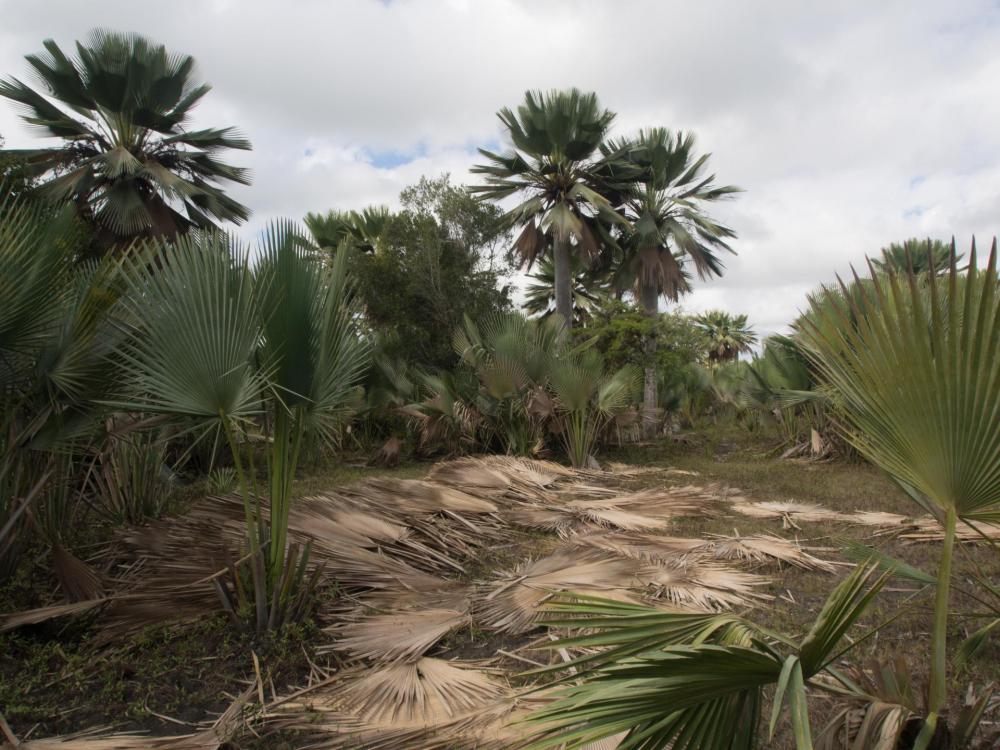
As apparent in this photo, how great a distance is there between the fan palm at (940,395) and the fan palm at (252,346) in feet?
7.91

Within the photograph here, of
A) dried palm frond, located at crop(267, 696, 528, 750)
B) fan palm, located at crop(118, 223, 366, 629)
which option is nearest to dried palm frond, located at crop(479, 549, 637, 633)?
dried palm frond, located at crop(267, 696, 528, 750)

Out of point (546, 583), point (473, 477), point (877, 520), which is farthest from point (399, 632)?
point (877, 520)

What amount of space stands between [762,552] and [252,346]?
369 cm

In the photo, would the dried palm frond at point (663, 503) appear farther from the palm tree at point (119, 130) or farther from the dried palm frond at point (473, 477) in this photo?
the palm tree at point (119, 130)

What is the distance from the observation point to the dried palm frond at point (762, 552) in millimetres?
4383

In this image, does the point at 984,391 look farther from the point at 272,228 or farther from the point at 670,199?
the point at 670,199

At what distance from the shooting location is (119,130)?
11.9 meters

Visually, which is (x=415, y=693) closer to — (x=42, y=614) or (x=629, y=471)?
(x=42, y=614)

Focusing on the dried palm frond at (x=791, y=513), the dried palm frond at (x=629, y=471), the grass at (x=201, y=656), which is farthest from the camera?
the dried palm frond at (x=629, y=471)

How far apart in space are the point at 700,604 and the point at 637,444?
30.8 ft

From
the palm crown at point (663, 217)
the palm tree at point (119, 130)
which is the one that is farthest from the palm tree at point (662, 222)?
the palm tree at point (119, 130)

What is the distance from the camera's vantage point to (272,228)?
3.15 m

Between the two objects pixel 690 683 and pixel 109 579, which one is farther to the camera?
pixel 109 579

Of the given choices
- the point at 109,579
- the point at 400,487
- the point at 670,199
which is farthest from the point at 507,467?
the point at 670,199
